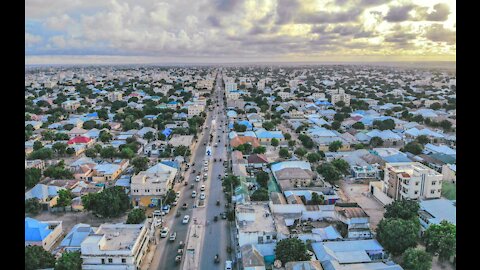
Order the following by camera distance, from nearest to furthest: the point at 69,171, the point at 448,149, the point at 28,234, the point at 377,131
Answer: the point at 28,234 < the point at 69,171 < the point at 448,149 < the point at 377,131

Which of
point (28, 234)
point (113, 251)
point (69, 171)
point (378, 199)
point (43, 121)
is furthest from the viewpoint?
point (43, 121)

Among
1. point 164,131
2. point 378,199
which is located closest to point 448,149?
point 378,199

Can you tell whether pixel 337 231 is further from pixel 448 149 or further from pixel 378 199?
pixel 448 149

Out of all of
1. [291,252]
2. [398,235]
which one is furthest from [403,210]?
[291,252]

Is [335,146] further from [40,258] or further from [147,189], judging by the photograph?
[40,258]
